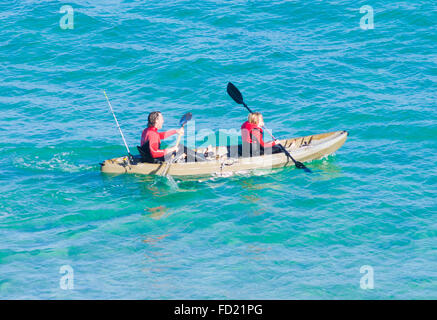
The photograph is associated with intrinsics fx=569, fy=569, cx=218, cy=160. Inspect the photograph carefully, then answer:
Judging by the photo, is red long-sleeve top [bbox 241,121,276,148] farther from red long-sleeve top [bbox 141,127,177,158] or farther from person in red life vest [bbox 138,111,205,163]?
red long-sleeve top [bbox 141,127,177,158]

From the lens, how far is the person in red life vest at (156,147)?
Result: 46.2 ft

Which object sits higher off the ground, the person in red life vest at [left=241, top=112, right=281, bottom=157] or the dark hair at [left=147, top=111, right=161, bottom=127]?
the dark hair at [left=147, top=111, right=161, bottom=127]

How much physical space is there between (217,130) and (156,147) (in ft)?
12.4

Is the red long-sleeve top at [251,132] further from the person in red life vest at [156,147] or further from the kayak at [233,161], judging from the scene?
the person in red life vest at [156,147]

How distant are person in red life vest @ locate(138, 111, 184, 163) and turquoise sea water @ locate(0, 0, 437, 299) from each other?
672 millimetres

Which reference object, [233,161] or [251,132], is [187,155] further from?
[251,132]

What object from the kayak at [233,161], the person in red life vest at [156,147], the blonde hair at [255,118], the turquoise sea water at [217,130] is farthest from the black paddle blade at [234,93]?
the person in red life vest at [156,147]

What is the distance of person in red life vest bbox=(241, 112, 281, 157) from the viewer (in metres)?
14.6

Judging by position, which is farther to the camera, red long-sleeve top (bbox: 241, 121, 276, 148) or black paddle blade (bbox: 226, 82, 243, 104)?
black paddle blade (bbox: 226, 82, 243, 104)

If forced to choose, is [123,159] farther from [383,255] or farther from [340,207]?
[383,255]

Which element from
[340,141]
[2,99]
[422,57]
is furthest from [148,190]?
[422,57]

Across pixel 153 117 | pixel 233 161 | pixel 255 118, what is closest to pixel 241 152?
pixel 233 161

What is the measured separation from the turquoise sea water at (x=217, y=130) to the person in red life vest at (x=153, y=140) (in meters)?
0.67

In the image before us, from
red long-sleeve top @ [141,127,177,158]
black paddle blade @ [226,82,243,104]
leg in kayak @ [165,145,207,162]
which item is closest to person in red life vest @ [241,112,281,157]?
leg in kayak @ [165,145,207,162]
